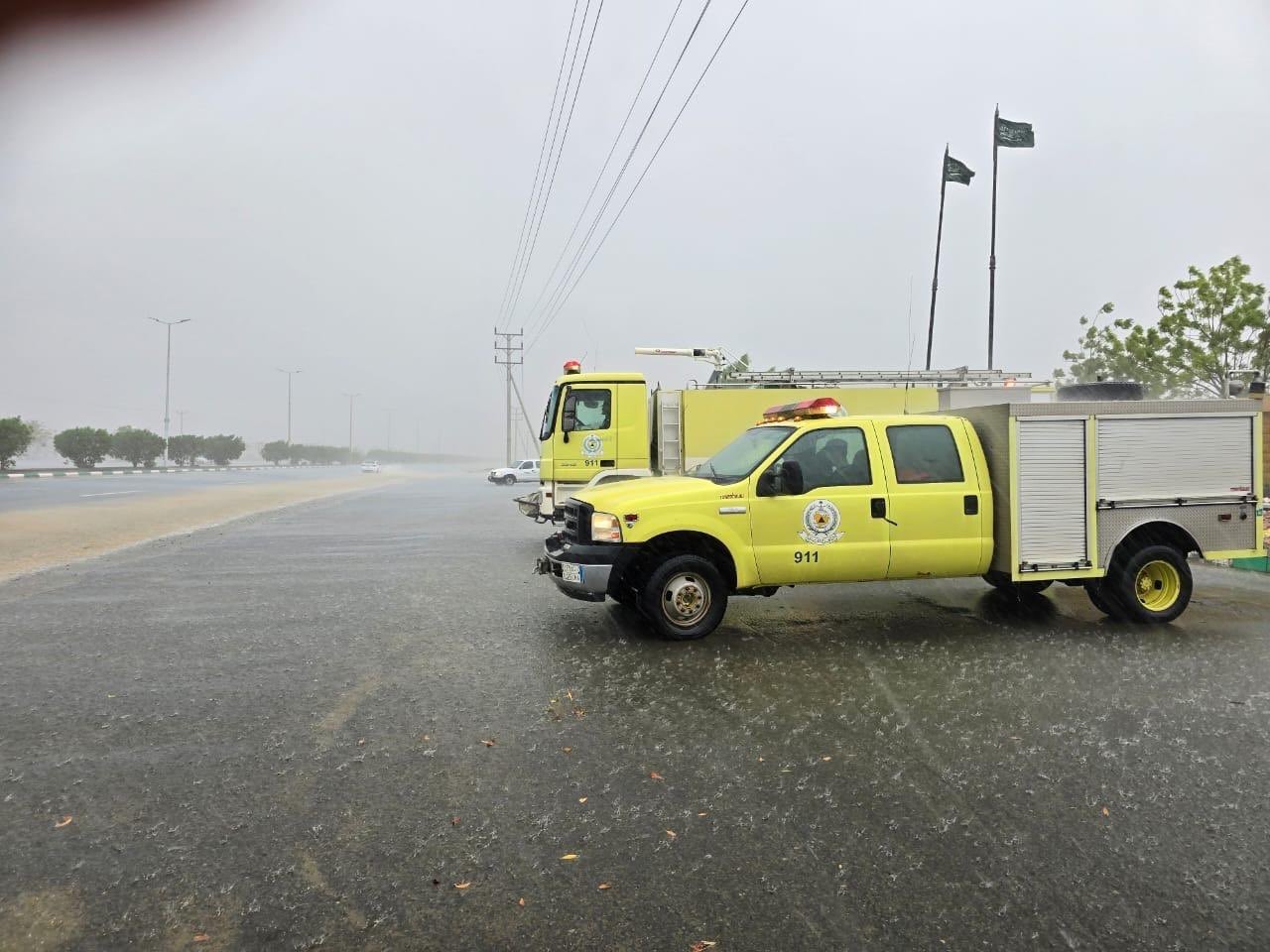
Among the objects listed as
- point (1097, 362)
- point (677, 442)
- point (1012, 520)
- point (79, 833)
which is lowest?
point (79, 833)

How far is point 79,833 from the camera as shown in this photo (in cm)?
341

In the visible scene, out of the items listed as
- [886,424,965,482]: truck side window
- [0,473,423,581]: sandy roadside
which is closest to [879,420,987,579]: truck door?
[886,424,965,482]: truck side window

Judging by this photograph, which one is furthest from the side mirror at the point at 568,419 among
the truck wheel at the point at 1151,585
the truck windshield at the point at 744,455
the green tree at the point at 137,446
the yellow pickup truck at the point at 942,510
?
the green tree at the point at 137,446

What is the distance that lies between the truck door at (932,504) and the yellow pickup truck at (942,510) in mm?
12

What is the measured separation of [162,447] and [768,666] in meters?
73.7

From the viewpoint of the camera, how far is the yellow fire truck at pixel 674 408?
1373 cm

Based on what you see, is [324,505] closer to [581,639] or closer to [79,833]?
[581,639]

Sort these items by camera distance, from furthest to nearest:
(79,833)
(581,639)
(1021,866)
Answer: (581,639)
(79,833)
(1021,866)

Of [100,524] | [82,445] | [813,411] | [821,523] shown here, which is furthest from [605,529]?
[82,445]

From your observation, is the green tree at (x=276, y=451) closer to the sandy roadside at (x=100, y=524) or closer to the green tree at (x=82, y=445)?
the green tree at (x=82, y=445)

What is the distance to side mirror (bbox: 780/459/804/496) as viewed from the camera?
679cm

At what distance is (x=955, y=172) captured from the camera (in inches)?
934

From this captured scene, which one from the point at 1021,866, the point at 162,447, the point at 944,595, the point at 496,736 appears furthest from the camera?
the point at 162,447

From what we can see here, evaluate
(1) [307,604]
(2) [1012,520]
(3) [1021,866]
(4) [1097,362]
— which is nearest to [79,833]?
(3) [1021,866]
